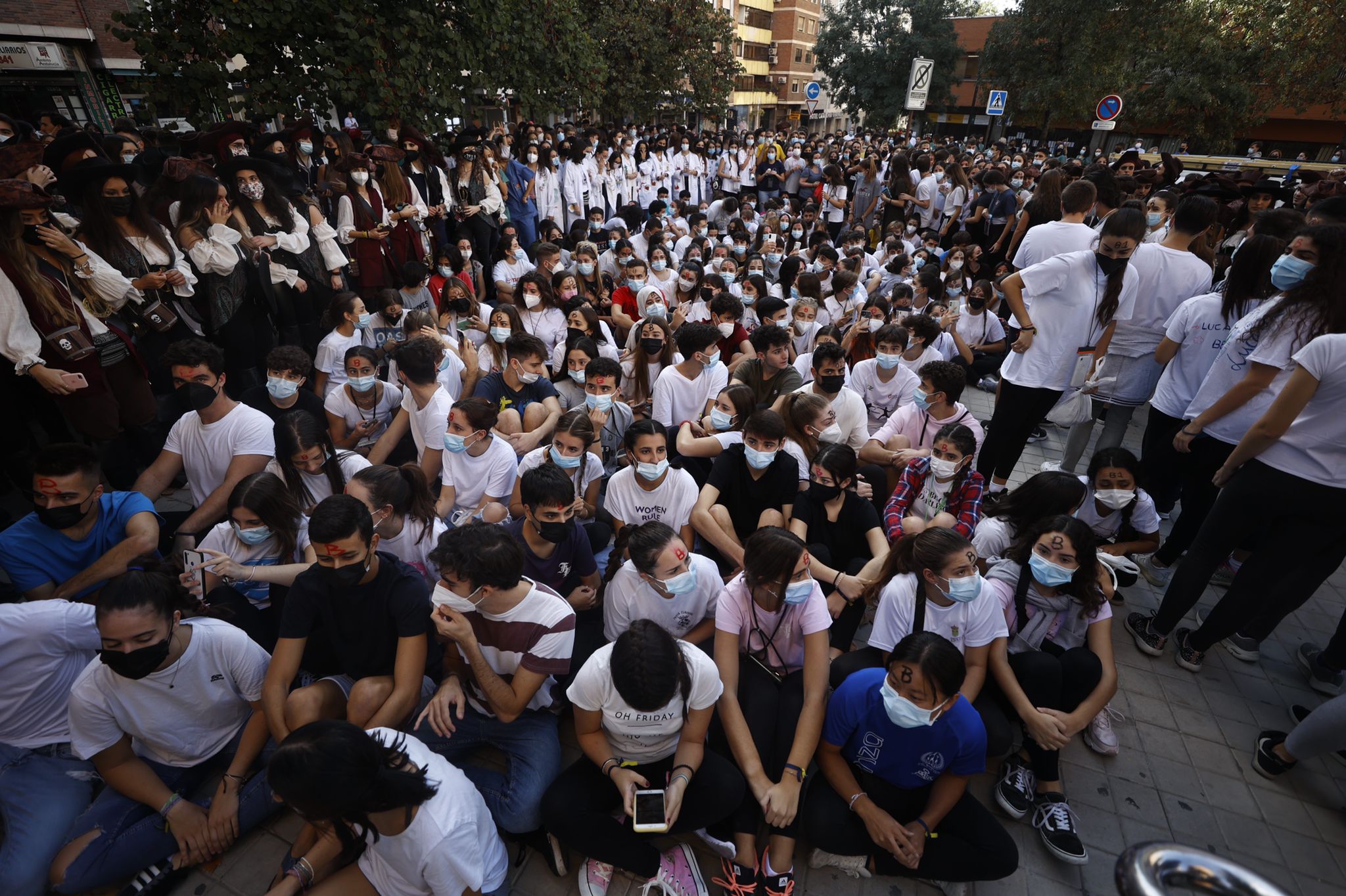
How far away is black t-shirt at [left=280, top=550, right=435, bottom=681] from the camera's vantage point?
262cm

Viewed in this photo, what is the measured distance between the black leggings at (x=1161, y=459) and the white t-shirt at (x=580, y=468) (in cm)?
368

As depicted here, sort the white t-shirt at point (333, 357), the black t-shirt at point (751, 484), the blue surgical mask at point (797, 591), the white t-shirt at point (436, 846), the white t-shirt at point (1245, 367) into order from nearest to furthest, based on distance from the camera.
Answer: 1. the white t-shirt at point (436, 846)
2. the blue surgical mask at point (797, 591)
3. the white t-shirt at point (1245, 367)
4. the black t-shirt at point (751, 484)
5. the white t-shirt at point (333, 357)

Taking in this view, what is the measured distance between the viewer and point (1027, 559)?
2961mm

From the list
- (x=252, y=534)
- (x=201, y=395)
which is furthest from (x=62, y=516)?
(x=201, y=395)

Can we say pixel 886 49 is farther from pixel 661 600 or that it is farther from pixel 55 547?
pixel 55 547

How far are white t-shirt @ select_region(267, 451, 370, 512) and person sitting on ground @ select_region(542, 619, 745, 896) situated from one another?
203cm

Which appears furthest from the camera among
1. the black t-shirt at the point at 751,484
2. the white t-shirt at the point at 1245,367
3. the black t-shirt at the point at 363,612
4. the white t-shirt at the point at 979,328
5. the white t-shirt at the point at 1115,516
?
the white t-shirt at the point at 979,328

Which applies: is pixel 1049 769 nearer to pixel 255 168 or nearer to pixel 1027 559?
pixel 1027 559

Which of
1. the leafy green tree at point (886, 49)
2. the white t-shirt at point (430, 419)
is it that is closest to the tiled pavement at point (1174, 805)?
the white t-shirt at point (430, 419)

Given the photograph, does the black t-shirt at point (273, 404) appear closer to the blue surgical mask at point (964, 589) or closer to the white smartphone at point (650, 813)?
the white smartphone at point (650, 813)

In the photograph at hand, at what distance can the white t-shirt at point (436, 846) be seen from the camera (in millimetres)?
2006

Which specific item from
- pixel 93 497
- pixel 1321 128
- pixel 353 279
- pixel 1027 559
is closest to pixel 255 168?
pixel 353 279

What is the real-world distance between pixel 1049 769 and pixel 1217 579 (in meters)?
2.51

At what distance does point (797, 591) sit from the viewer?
107 inches
